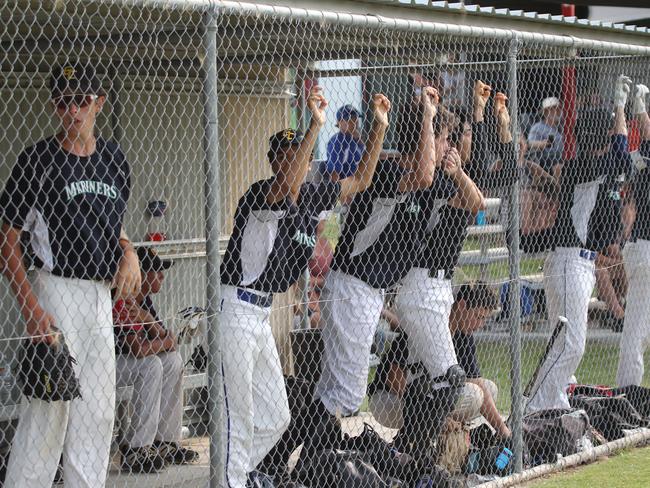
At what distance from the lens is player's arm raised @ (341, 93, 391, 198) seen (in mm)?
6062

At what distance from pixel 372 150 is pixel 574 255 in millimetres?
2056

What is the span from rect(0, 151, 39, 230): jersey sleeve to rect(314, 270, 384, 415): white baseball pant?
1924mm

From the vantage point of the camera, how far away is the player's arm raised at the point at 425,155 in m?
6.23

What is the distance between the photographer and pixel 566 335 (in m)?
7.46

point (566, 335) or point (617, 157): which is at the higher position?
point (617, 157)

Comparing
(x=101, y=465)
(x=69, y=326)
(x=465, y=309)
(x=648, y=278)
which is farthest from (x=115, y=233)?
(x=648, y=278)


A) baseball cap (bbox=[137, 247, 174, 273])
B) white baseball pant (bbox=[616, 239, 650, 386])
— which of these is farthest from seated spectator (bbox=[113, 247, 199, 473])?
white baseball pant (bbox=[616, 239, 650, 386])

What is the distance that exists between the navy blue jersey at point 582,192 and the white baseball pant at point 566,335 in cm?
11

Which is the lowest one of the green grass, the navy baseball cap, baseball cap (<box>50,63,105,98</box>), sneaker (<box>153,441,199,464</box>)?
sneaker (<box>153,441,199,464</box>)

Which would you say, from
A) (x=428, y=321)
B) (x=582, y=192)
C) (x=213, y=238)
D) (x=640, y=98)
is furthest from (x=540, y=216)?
(x=213, y=238)

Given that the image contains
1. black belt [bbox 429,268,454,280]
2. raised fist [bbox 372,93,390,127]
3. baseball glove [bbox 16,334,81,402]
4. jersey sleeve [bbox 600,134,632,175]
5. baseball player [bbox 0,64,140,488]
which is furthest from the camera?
jersey sleeve [bbox 600,134,632,175]

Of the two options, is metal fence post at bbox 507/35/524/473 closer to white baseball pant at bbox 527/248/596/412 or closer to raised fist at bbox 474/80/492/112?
raised fist at bbox 474/80/492/112

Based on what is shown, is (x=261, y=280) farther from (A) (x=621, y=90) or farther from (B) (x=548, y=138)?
(B) (x=548, y=138)

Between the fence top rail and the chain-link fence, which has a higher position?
the fence top rail
